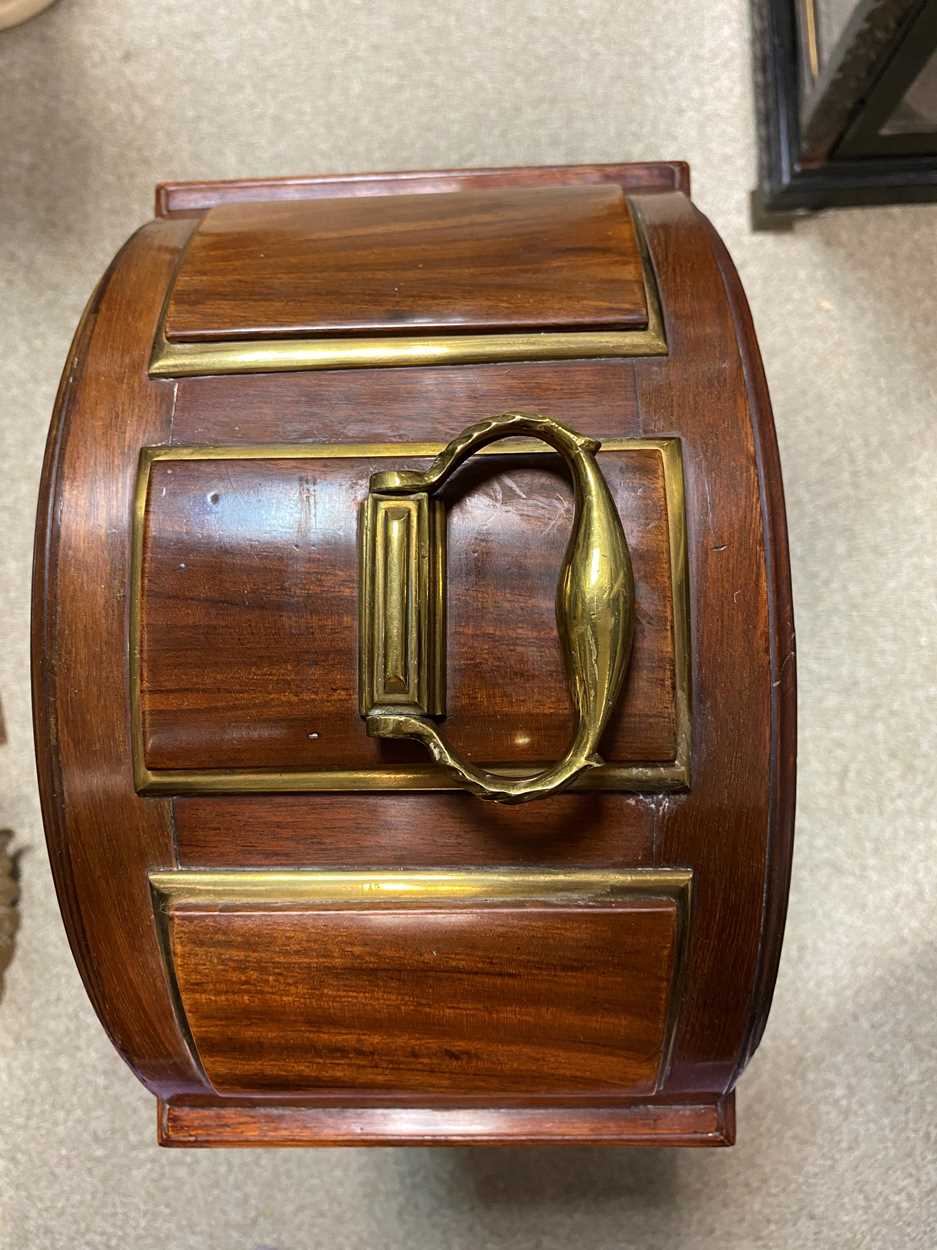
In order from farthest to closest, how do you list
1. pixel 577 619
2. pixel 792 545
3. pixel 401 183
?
1. pixel 792 545
2. pixel 401 183
3. pixel 577 619

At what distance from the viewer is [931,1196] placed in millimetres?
1055

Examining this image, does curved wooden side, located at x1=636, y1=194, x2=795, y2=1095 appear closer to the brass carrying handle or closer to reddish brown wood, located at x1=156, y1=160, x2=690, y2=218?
the brass carrying handle

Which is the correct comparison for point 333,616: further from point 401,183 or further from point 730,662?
point 401,183

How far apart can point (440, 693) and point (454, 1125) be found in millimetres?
409

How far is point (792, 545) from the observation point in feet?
3.61

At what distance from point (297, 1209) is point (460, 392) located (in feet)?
3.13

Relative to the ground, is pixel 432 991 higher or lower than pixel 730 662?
lower

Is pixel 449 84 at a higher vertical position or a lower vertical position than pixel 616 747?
higher

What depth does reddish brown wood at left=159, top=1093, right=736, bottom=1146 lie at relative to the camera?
765mm

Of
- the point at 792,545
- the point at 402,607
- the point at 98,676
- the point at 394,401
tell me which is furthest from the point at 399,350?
the point at 792,545

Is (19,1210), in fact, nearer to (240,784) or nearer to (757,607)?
(240,784)

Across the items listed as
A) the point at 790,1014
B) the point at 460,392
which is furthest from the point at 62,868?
the point at 790,1014

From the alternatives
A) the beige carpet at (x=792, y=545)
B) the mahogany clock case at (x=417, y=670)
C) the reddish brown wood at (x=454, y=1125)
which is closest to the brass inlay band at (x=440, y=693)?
the mahogany clock case at (x=417, y=670)

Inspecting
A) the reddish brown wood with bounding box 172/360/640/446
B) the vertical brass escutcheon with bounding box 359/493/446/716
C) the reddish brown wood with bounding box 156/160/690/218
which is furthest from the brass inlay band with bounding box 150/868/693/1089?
the reddish brown wood with bounding box 156/160/690/218
